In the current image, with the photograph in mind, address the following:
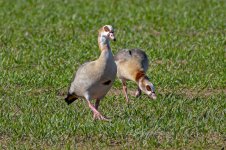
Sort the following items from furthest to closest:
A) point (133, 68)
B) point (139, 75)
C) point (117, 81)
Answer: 1. point (117, 81)
2. point (133, 68)
3. point (139, 75)

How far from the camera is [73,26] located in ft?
56.5

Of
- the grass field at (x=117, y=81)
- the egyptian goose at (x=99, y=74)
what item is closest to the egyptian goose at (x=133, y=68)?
the grass field at (x=117, y=81)

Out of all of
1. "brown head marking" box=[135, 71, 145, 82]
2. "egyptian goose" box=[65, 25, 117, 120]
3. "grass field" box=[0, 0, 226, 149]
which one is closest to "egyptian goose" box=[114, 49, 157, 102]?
"brown head marking" box=[135, 71, 145, 82]

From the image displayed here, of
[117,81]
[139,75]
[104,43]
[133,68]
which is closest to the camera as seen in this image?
[104,43]

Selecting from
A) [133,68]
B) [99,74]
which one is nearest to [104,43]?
[99,74]

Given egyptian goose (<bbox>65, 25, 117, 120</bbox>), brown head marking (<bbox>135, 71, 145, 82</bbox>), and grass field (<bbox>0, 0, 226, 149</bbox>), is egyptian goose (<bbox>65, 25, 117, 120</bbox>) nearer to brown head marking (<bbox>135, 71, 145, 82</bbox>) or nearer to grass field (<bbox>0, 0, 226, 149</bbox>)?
grass field (<bbox>0, 0, 226, 149</bbox>)

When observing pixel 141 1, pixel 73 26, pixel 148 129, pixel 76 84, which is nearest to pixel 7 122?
pixel 76 84

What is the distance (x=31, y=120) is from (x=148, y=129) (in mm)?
1442

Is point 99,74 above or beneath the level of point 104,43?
beneath

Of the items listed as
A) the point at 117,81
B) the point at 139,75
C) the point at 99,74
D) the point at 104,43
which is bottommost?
the point at 117,81

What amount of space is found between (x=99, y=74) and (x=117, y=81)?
285cm

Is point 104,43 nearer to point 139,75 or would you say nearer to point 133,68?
point 139,75

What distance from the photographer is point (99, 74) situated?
9438 mm

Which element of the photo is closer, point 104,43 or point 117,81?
point 104,43
